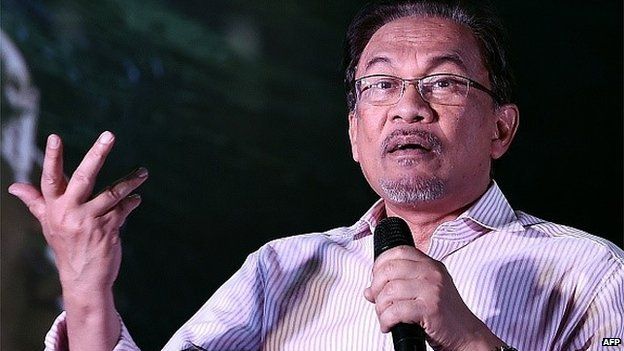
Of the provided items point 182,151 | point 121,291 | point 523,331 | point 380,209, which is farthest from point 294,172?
point 523,331

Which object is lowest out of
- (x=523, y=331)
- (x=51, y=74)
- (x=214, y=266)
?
(x=523, y=331)

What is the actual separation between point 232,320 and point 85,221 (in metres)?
0.52

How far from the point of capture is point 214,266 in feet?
A: 9.49

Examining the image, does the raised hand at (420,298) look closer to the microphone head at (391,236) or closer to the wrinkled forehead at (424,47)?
the microphone head at (391,236)

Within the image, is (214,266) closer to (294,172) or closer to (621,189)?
(294,172)

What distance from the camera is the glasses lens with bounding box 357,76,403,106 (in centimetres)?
195

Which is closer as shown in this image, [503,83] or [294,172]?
[503,83]

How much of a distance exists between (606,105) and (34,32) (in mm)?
1792

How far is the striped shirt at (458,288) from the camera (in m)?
1.76

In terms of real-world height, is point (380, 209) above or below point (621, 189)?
below

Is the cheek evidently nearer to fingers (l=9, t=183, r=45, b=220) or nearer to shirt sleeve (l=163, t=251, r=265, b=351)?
shirt sleeve (l=163, t=251, r=265, b=351)

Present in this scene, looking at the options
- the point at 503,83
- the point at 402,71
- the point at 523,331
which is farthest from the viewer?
the point at 503,83

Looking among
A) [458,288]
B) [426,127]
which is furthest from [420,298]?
[426,127]

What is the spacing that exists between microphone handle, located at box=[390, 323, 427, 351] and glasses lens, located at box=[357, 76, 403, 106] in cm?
70
